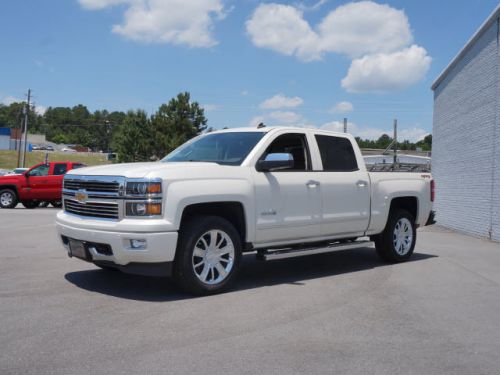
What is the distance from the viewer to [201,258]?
6.49 meters

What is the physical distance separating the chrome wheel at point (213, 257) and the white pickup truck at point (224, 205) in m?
0.01

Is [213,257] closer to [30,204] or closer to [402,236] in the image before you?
[402,236]

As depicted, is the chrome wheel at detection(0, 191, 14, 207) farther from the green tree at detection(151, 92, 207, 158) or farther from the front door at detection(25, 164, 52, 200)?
the green tree at detection(151, 92, 207, 158)

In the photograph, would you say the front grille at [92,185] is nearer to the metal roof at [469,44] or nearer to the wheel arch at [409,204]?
the wheel arch at [409,204]

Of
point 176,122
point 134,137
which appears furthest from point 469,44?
point 134,137

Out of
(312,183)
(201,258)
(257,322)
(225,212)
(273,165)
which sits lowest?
(257,322)

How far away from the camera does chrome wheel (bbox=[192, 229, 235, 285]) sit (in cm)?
646

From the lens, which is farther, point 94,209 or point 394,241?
point 394,241

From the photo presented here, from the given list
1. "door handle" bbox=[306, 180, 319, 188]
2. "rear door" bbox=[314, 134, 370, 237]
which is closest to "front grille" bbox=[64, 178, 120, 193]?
"door handle" bbox=[306, 180, 319, 188]

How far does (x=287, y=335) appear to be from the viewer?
503cm

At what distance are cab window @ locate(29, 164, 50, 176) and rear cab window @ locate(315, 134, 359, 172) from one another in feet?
54.0

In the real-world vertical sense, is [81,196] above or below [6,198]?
above

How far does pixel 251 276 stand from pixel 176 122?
47753 mm

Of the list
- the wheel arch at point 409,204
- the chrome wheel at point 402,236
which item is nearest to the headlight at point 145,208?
the chrome wheel at point 402,236
